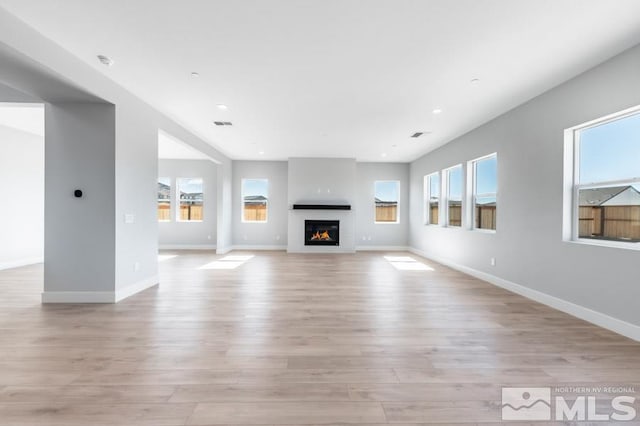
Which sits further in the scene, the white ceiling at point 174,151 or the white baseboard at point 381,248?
the white baseboard at point 381,248

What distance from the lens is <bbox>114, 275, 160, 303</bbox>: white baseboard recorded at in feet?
11.9

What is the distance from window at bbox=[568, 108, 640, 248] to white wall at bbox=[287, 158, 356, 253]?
5425 millimetres

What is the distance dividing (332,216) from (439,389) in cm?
663

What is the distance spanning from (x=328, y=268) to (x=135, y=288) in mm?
3447

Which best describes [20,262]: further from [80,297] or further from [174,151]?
[174,151]

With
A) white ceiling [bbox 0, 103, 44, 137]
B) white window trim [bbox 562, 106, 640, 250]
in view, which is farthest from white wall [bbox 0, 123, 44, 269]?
white window trim [bbox 562, 106, 640, 250]

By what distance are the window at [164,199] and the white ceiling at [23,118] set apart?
10.1 feet

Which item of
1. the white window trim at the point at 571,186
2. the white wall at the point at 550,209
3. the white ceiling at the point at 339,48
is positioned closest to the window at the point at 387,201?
the white wall at the point at 550,209

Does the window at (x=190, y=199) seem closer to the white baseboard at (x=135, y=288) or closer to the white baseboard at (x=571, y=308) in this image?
the white baseboard at (x=135, y=288)

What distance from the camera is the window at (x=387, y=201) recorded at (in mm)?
9055

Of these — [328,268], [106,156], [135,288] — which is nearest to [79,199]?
[106,156]

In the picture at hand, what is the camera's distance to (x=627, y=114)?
282 centimetres

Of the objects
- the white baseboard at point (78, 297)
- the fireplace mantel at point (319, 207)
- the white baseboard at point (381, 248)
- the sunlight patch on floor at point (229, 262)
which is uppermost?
the fireplace mantel at point (319, 207)

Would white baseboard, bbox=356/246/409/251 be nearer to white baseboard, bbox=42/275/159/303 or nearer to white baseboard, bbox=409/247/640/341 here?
white baseboard, bbox=409/247/640/341
